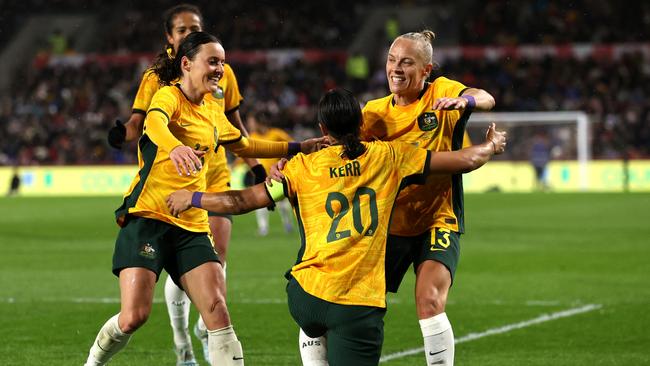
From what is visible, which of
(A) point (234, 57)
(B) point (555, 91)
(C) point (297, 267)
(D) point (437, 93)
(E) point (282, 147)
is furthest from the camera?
(A) point (234, 57)

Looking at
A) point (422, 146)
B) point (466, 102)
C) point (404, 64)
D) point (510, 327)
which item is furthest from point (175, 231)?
point (510, 327)

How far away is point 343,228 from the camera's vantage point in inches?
210

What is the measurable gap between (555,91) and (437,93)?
104ft

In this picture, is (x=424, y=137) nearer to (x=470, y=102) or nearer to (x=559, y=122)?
(x=470, y=102)

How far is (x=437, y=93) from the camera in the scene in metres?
6.59

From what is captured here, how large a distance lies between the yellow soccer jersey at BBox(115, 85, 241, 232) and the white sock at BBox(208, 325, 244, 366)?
25.2 inches

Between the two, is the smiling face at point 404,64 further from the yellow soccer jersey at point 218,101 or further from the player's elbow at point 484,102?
the yellow soccer jersey at point 218,101

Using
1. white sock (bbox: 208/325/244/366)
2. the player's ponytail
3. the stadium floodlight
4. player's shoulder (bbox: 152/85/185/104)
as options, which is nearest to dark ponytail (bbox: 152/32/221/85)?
player's shoulder (bbox: 152/85/185/104)

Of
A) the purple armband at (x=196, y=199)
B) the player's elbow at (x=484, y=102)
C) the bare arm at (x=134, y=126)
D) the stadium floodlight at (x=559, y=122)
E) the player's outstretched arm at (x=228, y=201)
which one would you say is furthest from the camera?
the stadium floodlight at (x=559, y=122)

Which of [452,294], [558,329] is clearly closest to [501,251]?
[452,294]

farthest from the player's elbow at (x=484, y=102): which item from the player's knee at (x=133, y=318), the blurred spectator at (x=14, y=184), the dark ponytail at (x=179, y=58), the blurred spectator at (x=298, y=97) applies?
→ the blurred spectator at (x=14, y=184)

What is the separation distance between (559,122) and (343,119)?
29996 mm

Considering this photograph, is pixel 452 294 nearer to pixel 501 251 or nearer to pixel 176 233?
pixel 501 251

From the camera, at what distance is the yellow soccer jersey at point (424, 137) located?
256 inches
